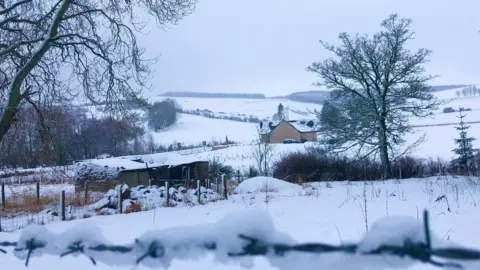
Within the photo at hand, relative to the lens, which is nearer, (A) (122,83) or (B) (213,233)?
(B) (213,233)

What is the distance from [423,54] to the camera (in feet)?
103

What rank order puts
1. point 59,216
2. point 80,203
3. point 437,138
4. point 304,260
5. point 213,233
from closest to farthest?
point 304,260 < point 213,233 < point 59,216 < point 80,203 < point 437,138

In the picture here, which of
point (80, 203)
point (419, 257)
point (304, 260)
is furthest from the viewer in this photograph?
point (80, 203)

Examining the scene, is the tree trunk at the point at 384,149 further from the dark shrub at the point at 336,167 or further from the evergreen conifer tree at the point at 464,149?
the evergreen conifer tree at the point at 464,149

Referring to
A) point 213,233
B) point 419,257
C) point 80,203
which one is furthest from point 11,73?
point 419,257

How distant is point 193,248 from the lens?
2762mm

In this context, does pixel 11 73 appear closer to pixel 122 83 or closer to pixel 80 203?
pixel 122 83

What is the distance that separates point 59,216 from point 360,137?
23.6m

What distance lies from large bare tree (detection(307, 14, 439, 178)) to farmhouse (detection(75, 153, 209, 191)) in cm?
1030

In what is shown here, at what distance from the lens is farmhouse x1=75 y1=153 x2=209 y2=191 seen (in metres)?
27.8

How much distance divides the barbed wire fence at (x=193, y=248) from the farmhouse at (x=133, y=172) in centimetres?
2104

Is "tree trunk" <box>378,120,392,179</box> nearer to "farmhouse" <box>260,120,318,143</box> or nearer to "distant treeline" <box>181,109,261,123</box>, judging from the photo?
"farmhouse" <box>260,120,318,143</box>

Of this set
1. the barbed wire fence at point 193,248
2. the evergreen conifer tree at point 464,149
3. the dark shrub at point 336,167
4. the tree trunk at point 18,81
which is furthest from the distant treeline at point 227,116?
the barbed wire fence at point 193,248

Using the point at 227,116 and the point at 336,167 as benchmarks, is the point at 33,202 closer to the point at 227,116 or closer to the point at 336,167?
the point at 336,167
